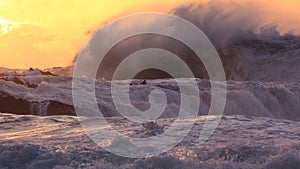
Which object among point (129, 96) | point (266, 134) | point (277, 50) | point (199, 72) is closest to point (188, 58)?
Result: point (199, 72)

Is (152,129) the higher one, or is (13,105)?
(13,105)

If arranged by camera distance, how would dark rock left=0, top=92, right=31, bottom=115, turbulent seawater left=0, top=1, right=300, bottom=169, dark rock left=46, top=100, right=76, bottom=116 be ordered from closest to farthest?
1. turbulent seawater left=0, top=1, right=300, bottom=169
2. dark rock left=46, top=100, right=76, bottom=116
3. dark rock left=0, top=92, right=31, bottom=115

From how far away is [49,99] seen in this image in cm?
2275

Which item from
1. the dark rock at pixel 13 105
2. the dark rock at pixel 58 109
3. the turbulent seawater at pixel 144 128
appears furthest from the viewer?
the dark rock at pixel 13 105

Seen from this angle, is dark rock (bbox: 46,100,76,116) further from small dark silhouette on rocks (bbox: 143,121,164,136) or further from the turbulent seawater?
small dark silhouette on rocks (bbox: 143,121,164,136)

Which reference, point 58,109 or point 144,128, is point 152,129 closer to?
point 144,128

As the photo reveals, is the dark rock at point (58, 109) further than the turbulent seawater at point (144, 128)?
Yes

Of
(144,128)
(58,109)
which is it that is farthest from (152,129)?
(58,109)

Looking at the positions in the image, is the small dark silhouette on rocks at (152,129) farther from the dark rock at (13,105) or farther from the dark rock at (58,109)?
the dark rock at (13,105)

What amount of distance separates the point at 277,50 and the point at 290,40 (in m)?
2.83

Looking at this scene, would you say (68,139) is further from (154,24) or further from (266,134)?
(154,24)

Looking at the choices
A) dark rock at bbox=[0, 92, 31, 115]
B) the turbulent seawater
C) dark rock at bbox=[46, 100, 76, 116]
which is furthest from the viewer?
dark rock at bbox=[0, 92, 31, 115]

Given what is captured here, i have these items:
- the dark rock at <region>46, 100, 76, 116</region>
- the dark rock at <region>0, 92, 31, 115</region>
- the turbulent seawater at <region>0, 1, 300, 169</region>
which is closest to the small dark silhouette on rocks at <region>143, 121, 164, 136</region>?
the turbulent seawater at <region>0, 1, 300, 169</region>

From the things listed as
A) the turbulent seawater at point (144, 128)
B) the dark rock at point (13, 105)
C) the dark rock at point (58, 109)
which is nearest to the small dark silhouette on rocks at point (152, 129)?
the turbulent seawater at point (144, 128)
